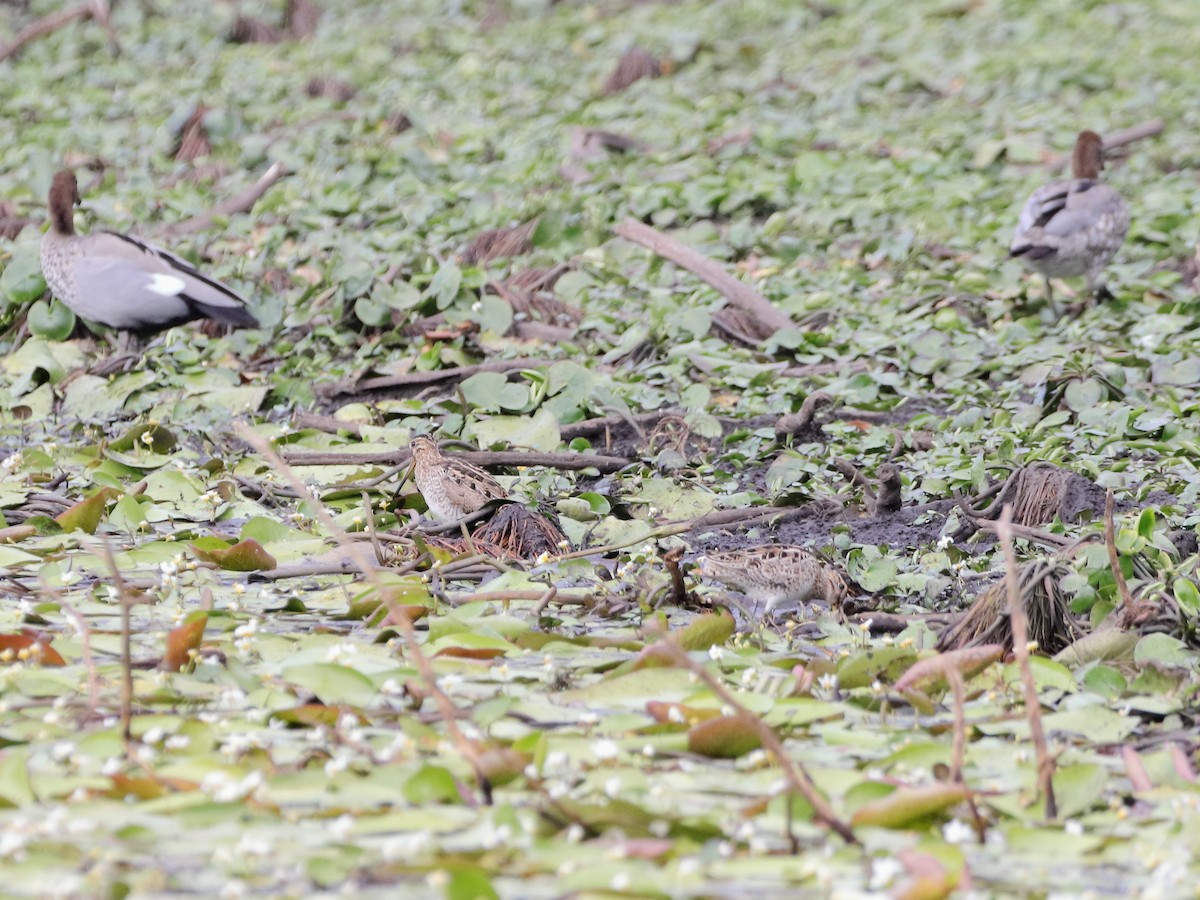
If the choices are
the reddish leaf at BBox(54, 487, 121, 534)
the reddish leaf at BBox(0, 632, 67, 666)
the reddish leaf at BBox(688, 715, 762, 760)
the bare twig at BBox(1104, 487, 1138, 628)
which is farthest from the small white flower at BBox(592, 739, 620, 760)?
the reddish leaf at BBox(54, 487, 121, 534)

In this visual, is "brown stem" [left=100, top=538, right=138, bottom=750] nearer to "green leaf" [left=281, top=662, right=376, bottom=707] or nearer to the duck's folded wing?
"green leaf" [left=281, top=662, right=376, bottom=707]

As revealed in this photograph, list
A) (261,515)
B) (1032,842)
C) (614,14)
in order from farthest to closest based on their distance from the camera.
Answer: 1. (614,14)
2. (261,515)
3. (1032,842)

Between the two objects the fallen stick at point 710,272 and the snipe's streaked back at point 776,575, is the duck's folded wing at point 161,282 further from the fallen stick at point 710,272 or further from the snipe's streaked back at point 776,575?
the snipe's streaked back at point 776,575

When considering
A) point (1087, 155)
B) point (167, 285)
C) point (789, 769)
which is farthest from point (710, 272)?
point (789, 769)

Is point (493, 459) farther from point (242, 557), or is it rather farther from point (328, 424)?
point (242, 557)

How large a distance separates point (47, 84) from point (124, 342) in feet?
24.0

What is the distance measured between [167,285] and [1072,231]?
4.56 metres

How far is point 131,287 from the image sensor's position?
8.23 meters

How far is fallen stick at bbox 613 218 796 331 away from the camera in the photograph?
8414mm

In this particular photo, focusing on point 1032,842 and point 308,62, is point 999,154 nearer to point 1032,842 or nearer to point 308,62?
point 308,62

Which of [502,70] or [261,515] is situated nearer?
[261,515]

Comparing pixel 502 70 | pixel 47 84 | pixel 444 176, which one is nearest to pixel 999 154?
pixel 444 176

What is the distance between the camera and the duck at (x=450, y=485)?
577 centimetres

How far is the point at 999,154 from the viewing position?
454 inches
